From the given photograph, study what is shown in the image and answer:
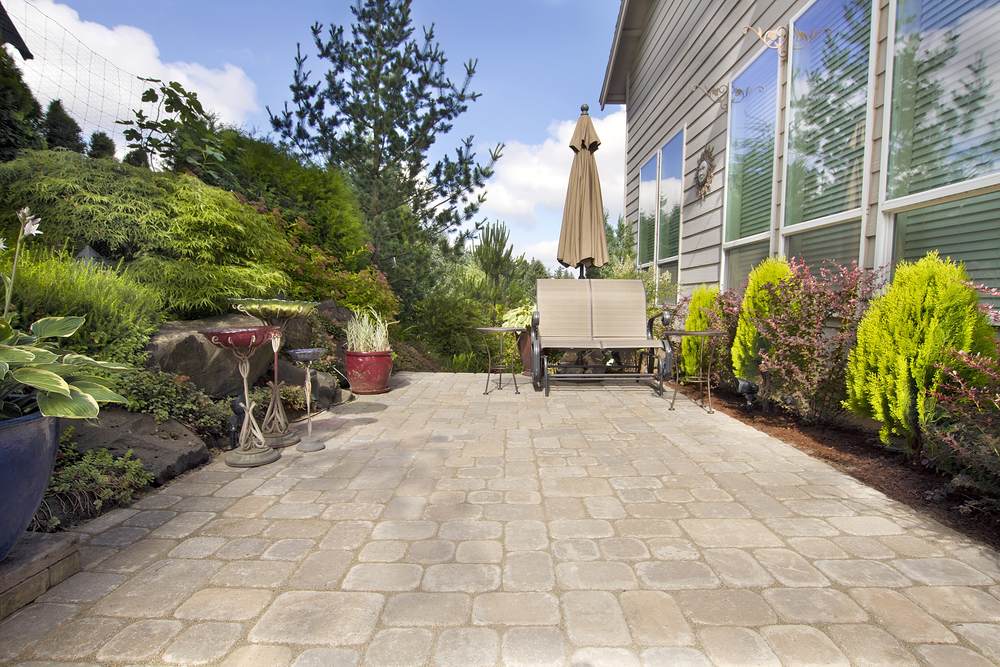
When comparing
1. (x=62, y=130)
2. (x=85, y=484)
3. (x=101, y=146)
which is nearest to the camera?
(x=85, y=484)

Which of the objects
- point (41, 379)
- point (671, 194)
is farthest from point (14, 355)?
point (671, 194)

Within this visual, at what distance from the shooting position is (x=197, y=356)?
→ 10.7ft

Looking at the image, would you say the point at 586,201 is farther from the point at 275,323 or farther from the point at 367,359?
the point at 275,323

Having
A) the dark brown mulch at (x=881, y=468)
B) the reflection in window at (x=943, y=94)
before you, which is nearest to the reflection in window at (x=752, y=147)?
the reflection in window at (x=943, y=94)

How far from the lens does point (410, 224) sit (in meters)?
7.69

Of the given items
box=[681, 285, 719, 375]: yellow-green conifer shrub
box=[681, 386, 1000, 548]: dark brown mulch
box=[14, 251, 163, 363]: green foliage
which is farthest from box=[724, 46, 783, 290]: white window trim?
box=[14, 251, 163, 363]: green foliage

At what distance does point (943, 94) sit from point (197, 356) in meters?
4.76

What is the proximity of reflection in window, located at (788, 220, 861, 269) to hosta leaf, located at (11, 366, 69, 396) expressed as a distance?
413cm

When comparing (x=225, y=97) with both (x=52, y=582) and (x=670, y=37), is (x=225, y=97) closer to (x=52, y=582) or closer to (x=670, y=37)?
(x=670, y=37)

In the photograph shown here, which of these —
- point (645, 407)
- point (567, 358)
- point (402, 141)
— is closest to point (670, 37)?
point (402, 141)

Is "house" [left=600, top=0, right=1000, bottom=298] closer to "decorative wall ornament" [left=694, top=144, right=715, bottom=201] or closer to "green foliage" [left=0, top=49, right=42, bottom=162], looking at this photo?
"decorative wall ornament" [left=694, top=144, right=715, bottom=201]

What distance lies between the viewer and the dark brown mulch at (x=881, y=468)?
210cm

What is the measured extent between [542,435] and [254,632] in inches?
92.1

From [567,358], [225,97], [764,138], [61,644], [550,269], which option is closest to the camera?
[61,644]
